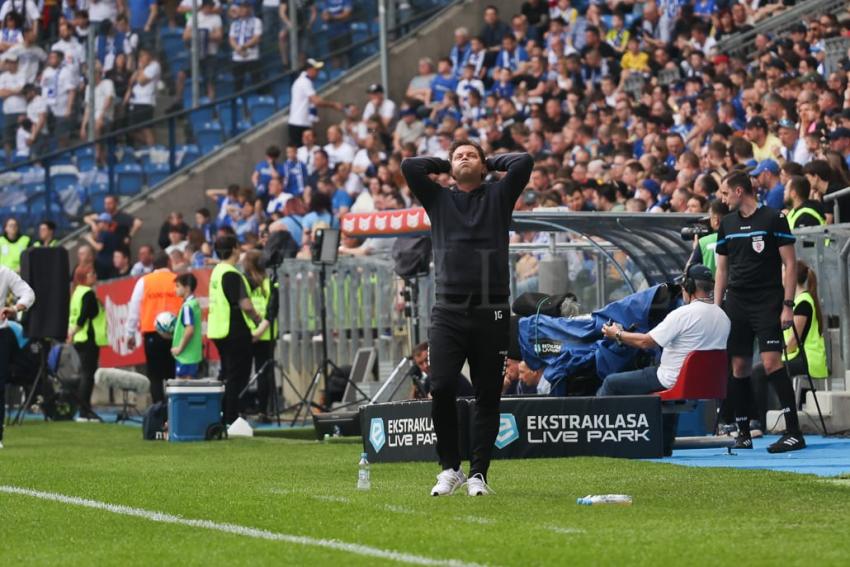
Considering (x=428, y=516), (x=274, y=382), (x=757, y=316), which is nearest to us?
(x=428, y=516)

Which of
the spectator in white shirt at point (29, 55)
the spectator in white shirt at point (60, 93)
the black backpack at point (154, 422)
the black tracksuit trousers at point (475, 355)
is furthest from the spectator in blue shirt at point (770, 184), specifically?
the spectator in white shirt at point (29, 55)

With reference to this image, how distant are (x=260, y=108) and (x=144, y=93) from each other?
2061 millimetres

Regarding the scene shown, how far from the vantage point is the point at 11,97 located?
107ft

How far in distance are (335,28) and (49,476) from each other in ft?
67.0

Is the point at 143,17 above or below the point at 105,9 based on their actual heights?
below

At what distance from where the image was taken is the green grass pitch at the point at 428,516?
24.6 feet

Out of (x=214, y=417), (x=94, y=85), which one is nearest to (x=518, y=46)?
(x=94, y=85)

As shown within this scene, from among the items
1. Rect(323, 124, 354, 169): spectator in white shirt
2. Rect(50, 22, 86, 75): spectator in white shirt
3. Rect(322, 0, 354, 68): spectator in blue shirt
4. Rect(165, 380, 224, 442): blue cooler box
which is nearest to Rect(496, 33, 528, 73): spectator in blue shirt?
Rect(323, 124, 354, 169): spectator in white shirt

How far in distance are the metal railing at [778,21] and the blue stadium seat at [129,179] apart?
1016 centimetres

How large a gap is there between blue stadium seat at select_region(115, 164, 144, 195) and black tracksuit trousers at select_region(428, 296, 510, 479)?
20561mm

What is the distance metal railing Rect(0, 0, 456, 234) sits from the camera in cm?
2928

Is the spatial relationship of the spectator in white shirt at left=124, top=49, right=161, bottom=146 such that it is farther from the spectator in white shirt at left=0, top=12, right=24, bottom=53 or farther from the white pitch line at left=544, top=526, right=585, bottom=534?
the white pitch line at left=544, top=526, right=585, bottom=534

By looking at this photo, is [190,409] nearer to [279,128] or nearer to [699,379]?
[699,379]

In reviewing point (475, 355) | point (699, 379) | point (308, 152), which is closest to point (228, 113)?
point (308, 152)
